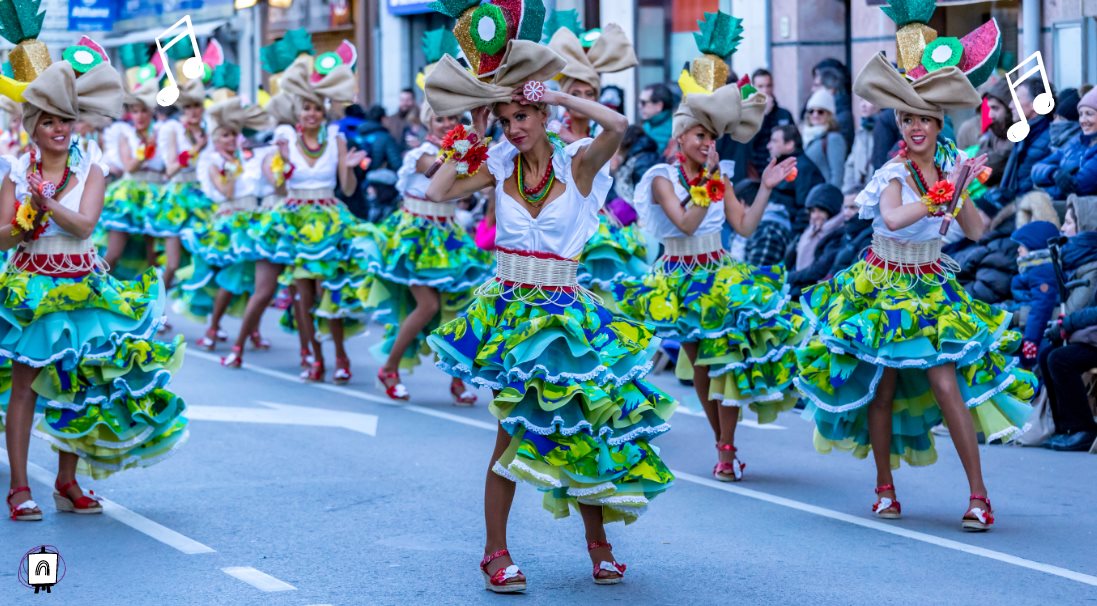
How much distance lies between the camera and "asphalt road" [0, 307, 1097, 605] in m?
7.04

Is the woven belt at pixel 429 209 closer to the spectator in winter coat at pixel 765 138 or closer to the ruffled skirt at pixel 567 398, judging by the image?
the spectator in winter coat at pixel 765 138

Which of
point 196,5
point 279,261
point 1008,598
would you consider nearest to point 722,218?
point 1008,598

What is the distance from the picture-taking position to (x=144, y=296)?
865cm

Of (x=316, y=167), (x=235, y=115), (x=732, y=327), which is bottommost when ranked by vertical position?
(x=732, y=327)

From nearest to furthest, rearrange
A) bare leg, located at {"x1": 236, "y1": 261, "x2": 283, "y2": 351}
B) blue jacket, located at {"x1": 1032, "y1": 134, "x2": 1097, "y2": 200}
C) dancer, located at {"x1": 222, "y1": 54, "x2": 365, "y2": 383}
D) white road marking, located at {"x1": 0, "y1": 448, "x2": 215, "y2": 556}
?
1. white road marking, located at {"x1": 0, "y1": 448, "x2": 215, "y2": 556}
2. blue jacket, located at {"x1": 1032, "y1": 134, "x2": 1097, "y2": 200}
3. dancer, located at {"x1": 222, "y1": 54, "x2": 365, "y2": 383}
4. bare leg, located at {"x1": 236, "y1": 261, "x2": 283, "y2": 351}

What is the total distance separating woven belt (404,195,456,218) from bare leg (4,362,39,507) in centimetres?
449

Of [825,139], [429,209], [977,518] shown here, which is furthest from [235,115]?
[977,518]

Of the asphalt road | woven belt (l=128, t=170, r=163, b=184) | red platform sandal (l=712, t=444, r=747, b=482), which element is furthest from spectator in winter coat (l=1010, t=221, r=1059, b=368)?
woven belt (l=128, t=170, r=163, b=184)

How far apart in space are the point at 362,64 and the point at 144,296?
2201 centimetres

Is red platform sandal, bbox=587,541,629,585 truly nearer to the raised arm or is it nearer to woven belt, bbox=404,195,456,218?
the raised arm

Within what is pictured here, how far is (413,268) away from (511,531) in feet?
14.9

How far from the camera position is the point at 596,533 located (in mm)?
7148

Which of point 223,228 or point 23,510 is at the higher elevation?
point 223,228

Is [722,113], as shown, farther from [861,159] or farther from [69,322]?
[861,159]
